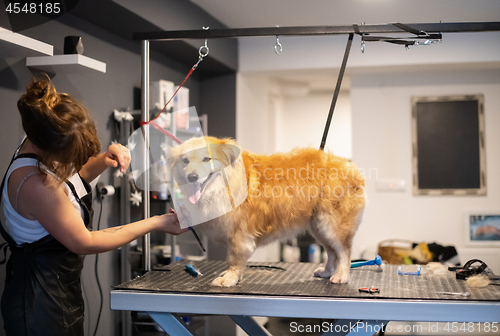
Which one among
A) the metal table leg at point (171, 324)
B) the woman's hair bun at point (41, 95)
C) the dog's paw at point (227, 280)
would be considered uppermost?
the woman's hair bun at point (41, 95)

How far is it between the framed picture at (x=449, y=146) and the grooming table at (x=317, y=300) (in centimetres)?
310

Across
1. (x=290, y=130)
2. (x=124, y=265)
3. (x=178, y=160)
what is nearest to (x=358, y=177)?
(x=178, y=160)

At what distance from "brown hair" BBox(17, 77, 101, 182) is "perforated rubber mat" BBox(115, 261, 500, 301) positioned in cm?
53

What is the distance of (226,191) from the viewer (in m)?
1.57

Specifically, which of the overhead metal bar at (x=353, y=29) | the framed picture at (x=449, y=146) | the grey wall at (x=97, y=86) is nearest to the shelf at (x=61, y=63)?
the grey wall at (x=97, y=86)

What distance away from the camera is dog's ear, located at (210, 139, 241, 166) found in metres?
1.57

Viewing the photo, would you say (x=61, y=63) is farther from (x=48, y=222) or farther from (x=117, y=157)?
(x=48, y=222)

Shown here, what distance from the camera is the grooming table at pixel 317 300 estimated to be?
133 centimetres

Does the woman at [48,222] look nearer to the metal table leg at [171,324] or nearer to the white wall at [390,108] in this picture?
the metal table leg at [171,324]

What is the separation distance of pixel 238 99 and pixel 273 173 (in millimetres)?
2957

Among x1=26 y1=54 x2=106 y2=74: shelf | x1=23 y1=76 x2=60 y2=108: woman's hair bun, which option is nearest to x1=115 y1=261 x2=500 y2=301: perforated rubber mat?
x1=23 y1=76 x2=60 y2=108: woman's hair bun

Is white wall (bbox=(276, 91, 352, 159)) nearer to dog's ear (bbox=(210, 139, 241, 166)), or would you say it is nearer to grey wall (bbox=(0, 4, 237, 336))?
grey wall (bbox=(0, 4, 237, 336))

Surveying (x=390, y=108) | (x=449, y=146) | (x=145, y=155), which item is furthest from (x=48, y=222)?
(x=449, y=146)

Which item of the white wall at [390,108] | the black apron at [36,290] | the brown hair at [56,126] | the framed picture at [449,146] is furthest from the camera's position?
the framed picture at [449,146]
